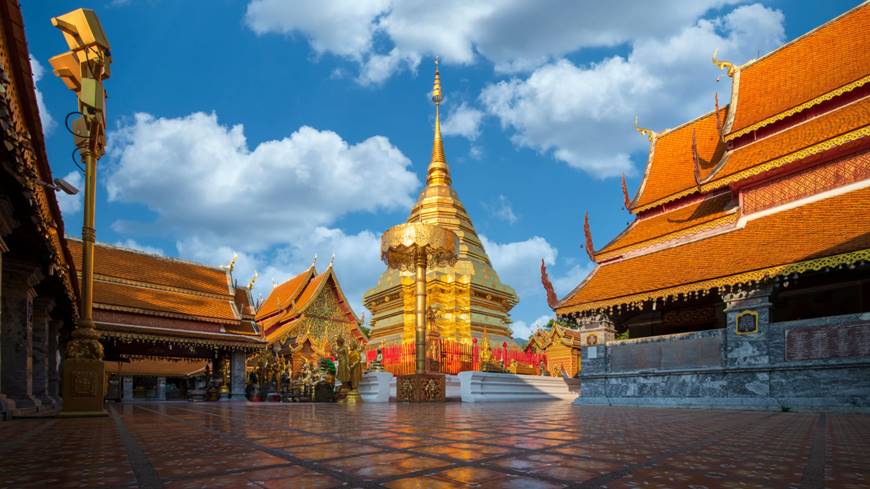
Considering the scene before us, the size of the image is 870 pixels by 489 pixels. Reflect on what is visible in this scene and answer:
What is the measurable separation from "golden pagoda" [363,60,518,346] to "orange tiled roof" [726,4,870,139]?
50.2 feet

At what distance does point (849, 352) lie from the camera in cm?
932

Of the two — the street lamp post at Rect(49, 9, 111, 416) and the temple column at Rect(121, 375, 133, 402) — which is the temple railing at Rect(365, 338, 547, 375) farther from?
the temple column at Rect(121, 375, 133, 402)

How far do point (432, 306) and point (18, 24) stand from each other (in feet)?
74.0

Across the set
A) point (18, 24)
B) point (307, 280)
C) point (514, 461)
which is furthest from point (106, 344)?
point (514, 461)

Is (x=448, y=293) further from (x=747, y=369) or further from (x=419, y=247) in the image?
(x=747, y=369)

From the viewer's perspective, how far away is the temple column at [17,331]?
30.2 feet

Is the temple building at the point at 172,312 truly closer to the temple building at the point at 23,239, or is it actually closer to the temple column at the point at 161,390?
the temple column at the point at 161,390

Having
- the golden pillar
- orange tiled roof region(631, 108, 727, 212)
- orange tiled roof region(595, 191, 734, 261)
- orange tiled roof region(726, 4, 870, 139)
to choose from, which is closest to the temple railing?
the golden pillar

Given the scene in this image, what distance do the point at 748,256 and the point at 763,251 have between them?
0.87 ft

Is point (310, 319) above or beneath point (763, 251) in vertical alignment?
beneath

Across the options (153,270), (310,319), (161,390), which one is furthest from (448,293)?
(161,390)

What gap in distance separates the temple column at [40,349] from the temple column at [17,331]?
7.27 feet

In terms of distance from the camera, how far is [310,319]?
30.5 meters

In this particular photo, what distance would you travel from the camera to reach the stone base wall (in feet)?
30.7
